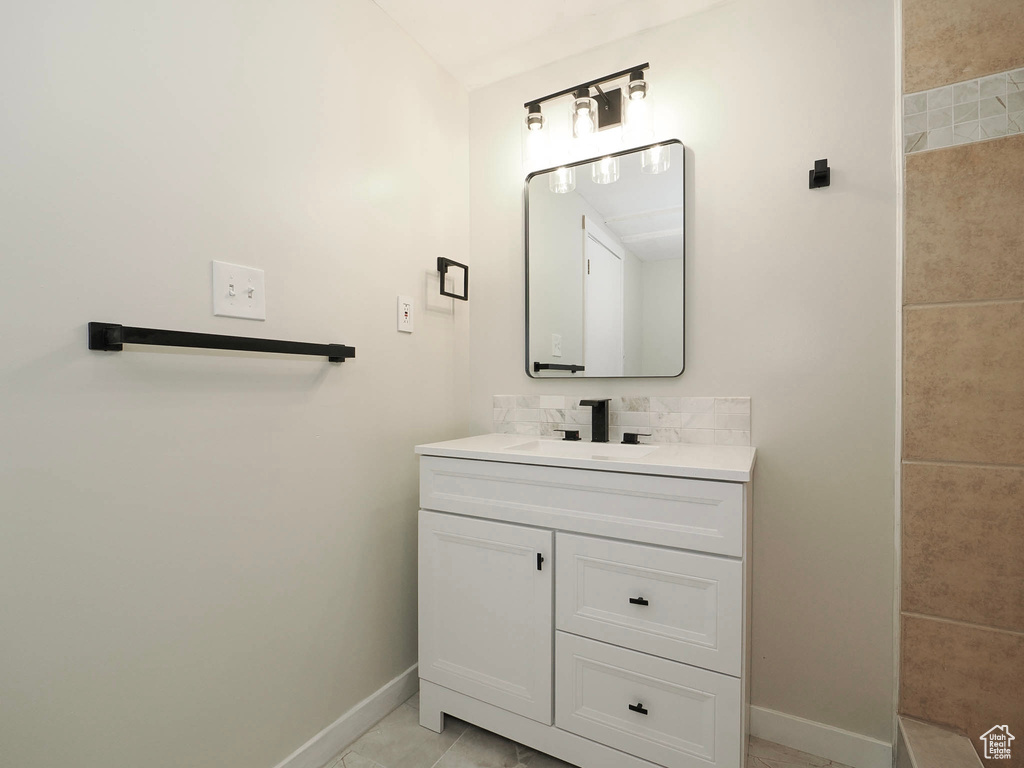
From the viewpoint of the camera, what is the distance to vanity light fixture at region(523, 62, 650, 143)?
1582 millimetres

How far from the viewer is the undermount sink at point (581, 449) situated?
141 cm

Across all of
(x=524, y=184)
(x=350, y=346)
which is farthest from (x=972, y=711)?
(x=524, y=184)

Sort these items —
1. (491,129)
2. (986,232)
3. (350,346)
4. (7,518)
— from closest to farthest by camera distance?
(7,518)
(986,232)
(350,346)
(491,129)

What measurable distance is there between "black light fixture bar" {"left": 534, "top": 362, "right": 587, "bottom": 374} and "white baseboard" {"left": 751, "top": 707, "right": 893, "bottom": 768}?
1170 mm

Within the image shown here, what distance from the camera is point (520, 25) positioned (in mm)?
1625

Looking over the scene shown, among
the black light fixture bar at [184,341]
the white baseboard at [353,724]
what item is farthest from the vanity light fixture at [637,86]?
the white baseboard at [353,724]

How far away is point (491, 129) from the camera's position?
6.34 feet

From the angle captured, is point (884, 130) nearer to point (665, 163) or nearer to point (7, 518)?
point (665, 163)

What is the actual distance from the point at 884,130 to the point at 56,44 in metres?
1.87

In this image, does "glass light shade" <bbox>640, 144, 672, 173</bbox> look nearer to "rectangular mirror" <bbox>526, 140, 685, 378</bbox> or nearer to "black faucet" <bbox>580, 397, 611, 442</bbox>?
"rectangular mirror" <bbox>526, 140, 685, 378</bbox>

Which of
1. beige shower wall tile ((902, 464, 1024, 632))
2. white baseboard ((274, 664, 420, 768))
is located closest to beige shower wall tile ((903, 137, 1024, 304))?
beige shower wall tile ((902, 464, 1024, 632))

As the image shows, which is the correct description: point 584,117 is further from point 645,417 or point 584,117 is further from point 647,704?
point 647,704

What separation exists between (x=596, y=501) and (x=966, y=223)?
3.66 ft

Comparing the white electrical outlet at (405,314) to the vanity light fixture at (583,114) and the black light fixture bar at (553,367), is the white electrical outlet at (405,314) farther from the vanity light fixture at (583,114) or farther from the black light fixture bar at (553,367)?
the vanity light fixture at (583,114)
